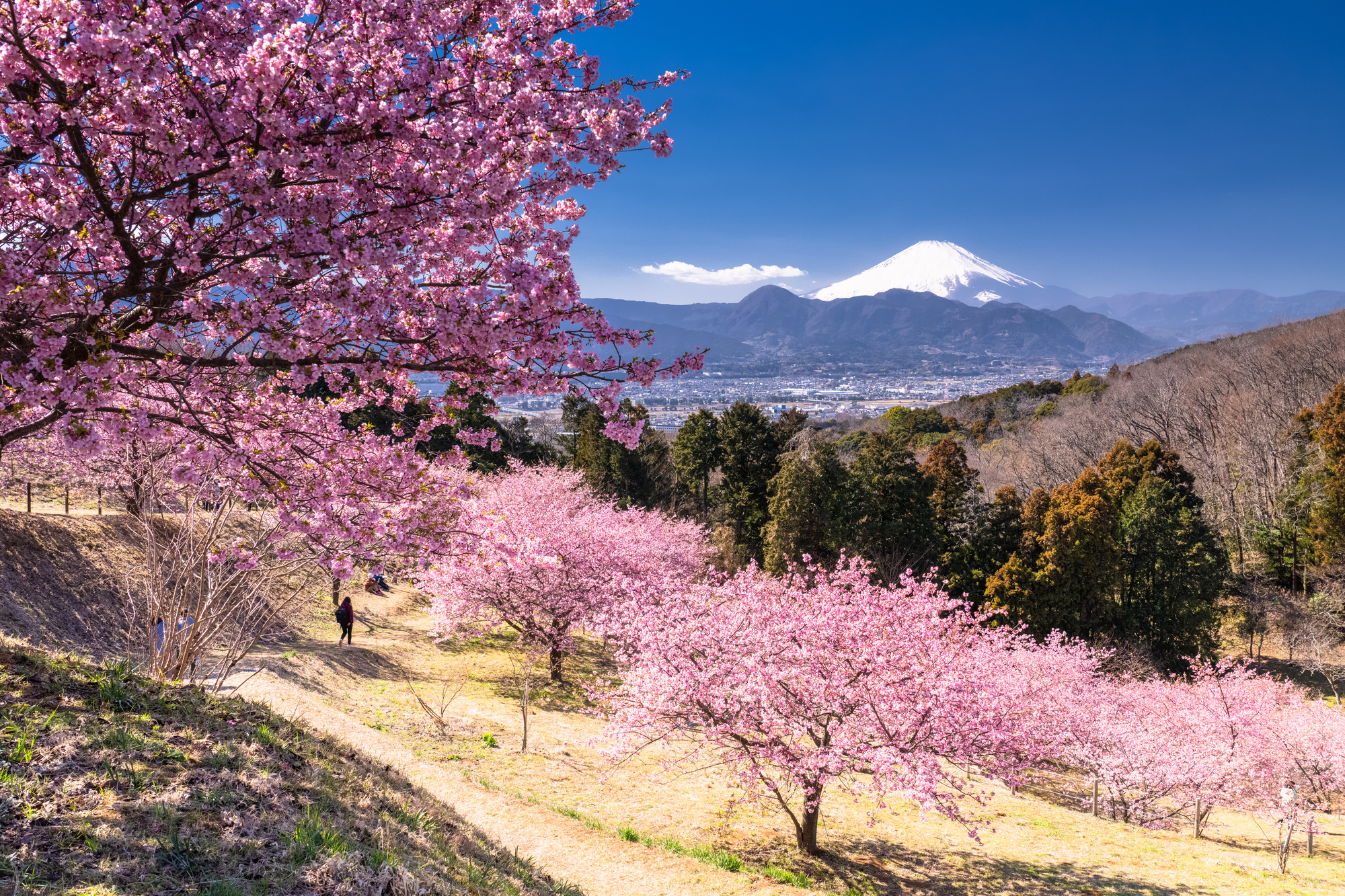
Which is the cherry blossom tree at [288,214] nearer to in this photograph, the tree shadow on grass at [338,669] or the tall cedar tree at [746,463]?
the tree shadow on grass at [338,669]

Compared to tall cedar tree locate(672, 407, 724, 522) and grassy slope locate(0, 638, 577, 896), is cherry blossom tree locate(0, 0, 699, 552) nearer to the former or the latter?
grassy slope locate(0, 638, 577, 896)

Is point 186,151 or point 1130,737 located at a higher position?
point 186,151

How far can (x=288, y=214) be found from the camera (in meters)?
3.40

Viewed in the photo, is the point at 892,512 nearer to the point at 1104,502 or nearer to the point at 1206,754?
the point at 1104,502

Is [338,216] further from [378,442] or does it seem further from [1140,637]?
[1140,637]

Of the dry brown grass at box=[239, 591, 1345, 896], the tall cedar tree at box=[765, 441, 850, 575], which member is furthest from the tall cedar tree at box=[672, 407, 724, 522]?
the dry brown grass at box=[239, 591, 1345, 896]

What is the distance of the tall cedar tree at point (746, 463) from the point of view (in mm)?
29734

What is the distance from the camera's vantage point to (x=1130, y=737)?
42.3ft

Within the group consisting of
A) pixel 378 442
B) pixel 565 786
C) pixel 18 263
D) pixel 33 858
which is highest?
pixel 18 263

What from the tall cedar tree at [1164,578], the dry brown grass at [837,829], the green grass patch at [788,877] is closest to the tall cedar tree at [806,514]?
the tall cedar tree at [1164,578]

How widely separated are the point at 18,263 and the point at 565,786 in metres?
9.08

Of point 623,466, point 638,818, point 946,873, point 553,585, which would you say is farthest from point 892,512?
point 638,818

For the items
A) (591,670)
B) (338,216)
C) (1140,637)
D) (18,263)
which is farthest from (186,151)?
(1140,637)

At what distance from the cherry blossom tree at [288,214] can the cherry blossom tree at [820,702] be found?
522cm
